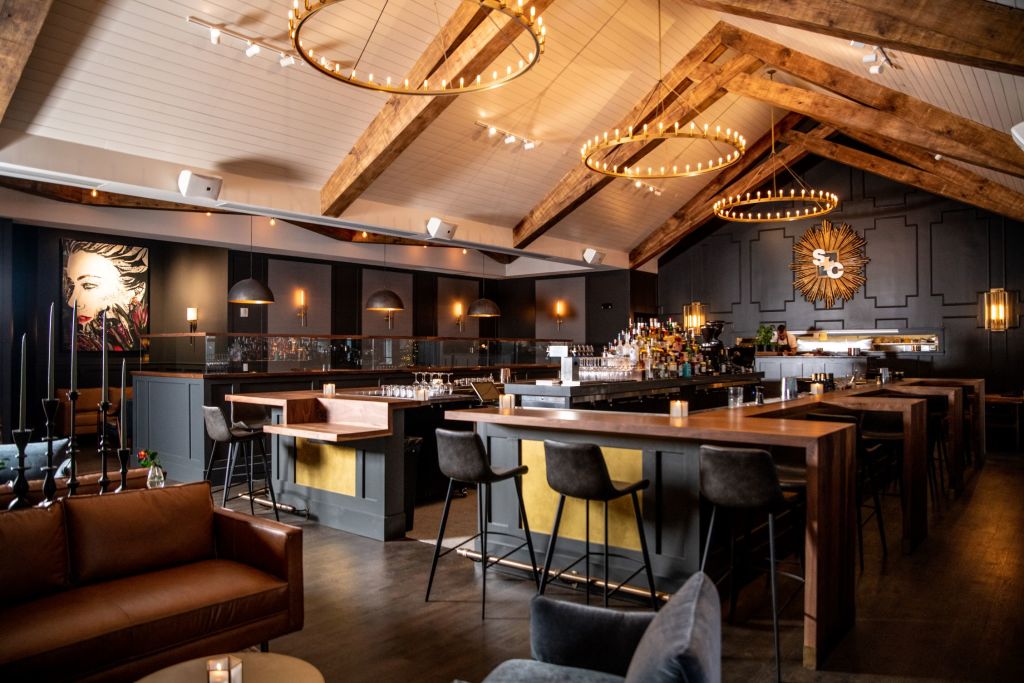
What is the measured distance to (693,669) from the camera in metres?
1.40

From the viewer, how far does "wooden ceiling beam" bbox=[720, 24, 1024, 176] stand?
6.30m

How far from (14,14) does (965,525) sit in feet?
27.7

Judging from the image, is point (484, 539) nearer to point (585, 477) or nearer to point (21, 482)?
point (585, 477)

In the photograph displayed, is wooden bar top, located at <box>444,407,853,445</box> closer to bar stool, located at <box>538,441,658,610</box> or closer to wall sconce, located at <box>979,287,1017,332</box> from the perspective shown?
bar stool, located at <box>538,441,658,610</box>

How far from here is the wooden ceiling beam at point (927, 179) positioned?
8.70 m

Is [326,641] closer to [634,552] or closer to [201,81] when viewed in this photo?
[634,552]

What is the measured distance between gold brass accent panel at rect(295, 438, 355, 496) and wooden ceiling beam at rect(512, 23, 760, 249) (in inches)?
226

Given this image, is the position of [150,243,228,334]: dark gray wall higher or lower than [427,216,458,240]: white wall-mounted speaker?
lower

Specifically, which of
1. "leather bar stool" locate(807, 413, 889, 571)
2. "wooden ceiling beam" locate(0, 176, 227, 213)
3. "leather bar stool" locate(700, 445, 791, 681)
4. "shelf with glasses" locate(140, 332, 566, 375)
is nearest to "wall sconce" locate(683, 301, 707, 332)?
"shelf with glasses" locate(140, 332, 566, 375)

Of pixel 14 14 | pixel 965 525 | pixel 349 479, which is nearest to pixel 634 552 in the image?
pixel 349 479

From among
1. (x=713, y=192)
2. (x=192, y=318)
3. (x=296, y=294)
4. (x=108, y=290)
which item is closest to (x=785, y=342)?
(x=713, y=192)

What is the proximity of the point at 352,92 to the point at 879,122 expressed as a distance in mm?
5870

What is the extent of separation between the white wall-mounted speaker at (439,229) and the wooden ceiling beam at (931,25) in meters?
5.49

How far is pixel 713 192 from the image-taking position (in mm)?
12188
